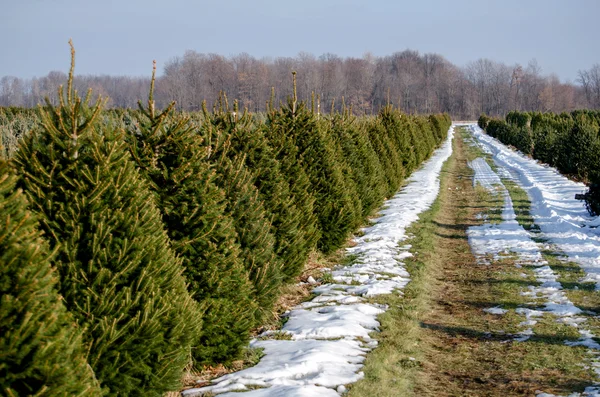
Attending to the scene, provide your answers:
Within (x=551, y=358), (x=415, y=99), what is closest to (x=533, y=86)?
(x=415, y=99)

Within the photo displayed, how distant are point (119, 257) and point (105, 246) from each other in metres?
0.13

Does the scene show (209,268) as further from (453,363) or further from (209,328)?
(453,363)

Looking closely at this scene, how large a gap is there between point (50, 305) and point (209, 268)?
89.6 inches

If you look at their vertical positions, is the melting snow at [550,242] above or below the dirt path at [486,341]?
above

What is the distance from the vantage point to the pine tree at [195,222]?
518 cm

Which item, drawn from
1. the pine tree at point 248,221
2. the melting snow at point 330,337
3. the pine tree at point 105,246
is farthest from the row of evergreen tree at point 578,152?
the pine tree at point 105,246

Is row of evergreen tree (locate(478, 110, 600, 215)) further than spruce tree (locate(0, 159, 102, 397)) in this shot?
Yes

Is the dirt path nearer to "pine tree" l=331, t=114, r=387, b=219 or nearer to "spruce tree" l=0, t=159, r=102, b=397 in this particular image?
"pine tree" l=331, t=114, r=387, b=219

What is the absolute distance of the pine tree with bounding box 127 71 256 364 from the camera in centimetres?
518

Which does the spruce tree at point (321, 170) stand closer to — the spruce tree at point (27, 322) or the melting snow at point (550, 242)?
the melting snow at point (550, 242)

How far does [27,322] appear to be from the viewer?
2811 mm

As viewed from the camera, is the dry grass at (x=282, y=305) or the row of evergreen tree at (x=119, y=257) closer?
the row of evergreen tree at (x=119, y=257)

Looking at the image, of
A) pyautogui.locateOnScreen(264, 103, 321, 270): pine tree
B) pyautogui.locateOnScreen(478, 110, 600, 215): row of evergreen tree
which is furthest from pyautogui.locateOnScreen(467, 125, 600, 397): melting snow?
pyautogui.locateOnScreen(264, 103, 321, 270): pine tree

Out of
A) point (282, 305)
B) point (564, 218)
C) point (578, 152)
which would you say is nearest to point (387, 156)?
point (564, 218)
